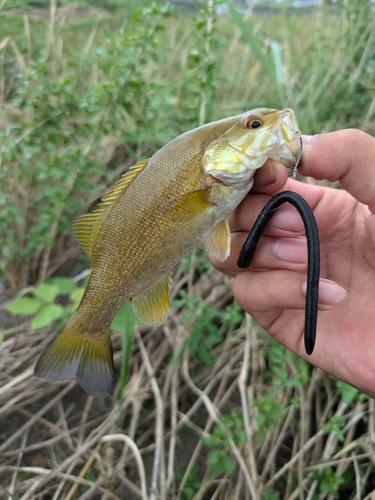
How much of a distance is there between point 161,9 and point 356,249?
1.41 metres

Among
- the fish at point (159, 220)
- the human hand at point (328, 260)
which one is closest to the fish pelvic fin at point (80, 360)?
the fish at point (159, 220)

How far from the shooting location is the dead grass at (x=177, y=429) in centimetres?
169

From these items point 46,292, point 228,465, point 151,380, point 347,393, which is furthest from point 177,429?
point 46,292

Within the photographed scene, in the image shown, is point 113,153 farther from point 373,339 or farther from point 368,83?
point 373,339

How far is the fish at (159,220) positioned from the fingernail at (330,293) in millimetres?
288

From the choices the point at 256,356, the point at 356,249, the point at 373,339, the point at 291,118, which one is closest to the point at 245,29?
the point at 291,118

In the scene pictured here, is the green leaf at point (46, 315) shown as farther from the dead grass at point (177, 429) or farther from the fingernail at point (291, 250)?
the fingernail at point (291, 250)

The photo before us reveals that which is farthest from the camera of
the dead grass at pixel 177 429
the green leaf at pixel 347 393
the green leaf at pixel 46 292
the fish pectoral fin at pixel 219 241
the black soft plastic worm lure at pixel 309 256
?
the green leaf at pixel 46 292

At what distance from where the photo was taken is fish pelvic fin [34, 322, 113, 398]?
3.89 feet

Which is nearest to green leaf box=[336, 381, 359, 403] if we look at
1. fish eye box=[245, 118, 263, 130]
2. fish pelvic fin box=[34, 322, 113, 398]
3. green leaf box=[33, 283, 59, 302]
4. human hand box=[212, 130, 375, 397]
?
human hand box=[212, 130, 375, 397]

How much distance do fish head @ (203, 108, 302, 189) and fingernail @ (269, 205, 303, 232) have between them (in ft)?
0.47

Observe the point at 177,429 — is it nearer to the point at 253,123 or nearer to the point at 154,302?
the point at 154,302

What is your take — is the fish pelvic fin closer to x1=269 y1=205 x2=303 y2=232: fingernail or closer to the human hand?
the human hand

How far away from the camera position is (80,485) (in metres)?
1.76
